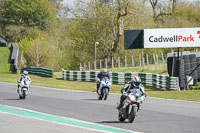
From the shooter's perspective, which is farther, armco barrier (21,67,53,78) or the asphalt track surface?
armco barrier (21,67,53,78)

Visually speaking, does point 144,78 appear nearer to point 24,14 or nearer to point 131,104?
point 131,104

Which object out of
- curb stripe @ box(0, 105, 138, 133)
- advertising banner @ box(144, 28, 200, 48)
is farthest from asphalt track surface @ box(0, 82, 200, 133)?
advertising banner @ box(144, 28, 200, 48)

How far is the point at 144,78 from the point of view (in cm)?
3816

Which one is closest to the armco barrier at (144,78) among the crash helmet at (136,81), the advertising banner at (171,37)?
the advertising banner at (171,37)

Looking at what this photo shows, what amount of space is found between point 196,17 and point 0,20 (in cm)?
3794

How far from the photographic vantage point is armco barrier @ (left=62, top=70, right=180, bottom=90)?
33062 mm

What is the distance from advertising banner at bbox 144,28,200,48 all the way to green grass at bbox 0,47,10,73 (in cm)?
2791

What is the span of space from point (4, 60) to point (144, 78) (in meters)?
34.1

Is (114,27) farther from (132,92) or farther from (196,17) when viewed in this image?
(132,92)

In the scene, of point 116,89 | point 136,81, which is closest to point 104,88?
point 136,81

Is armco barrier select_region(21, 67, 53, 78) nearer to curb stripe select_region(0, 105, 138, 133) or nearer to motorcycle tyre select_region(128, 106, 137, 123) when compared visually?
curb stripe select_region(0, 105, 138, 133)

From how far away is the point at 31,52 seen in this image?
70.5m

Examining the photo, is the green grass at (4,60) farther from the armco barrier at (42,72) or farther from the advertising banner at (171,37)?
the advertising banner at (171,37)

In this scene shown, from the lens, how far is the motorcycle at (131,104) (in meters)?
13.9
